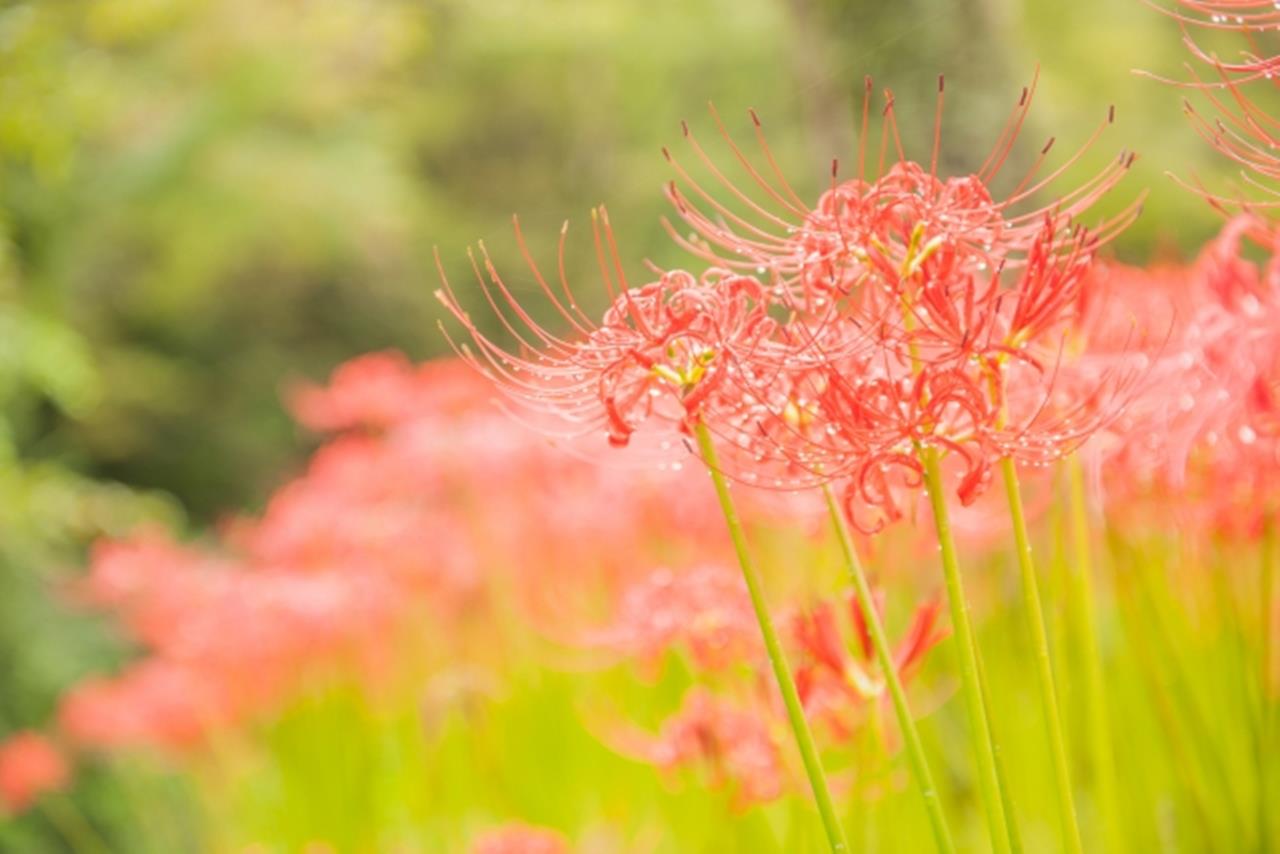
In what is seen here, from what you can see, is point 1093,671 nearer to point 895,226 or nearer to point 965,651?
point 965,651

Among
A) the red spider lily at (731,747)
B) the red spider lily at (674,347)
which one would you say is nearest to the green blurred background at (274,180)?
the red spider lily at (731,747)

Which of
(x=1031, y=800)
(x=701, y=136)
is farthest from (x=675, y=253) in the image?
(x=1031, y=800)

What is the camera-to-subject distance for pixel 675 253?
633 centimetres

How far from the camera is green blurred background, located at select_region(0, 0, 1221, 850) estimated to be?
13.4ft

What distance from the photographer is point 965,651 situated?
2.30 feet

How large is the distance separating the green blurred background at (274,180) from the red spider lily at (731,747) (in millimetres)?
1461

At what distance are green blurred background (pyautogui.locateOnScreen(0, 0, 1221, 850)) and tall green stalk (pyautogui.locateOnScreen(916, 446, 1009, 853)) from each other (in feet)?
5.78

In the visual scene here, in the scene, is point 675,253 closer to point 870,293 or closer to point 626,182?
point 626,182

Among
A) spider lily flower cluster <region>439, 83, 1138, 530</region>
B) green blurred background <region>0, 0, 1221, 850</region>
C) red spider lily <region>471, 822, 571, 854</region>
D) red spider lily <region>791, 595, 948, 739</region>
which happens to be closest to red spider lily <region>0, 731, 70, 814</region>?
green blurred background <region>0, 0, 1221, 850</region>

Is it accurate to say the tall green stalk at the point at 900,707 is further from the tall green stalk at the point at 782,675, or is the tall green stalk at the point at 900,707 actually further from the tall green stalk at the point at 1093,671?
the tall green stalk at the point at 1093,671

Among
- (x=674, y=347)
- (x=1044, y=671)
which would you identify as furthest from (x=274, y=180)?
(x=1044, y=671)

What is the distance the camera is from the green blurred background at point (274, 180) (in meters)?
4.09

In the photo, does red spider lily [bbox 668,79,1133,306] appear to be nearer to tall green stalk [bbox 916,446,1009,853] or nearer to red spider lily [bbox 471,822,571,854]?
tall green stalk [bbox 916,446,1009,853]

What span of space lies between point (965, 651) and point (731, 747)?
1.81 feet
